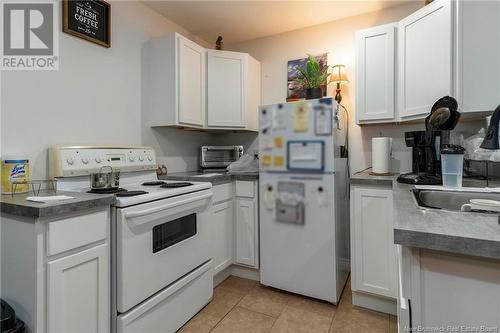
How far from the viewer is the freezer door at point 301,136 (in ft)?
5.84

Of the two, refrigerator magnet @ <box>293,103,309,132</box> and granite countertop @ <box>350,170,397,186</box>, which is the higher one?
refrigerator magnet @ <box>293,103,309,132</box>

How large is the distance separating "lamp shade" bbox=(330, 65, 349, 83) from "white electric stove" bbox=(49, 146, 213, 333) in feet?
4.76

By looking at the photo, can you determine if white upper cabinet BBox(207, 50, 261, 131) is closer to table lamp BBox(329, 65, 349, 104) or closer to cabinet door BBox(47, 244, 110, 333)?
table lamp BBox(329, 65, 349, 104)

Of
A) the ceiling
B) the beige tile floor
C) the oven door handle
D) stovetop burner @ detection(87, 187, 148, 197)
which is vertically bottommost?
the beige tile floor

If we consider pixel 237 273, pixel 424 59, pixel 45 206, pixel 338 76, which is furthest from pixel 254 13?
pixel 237 273

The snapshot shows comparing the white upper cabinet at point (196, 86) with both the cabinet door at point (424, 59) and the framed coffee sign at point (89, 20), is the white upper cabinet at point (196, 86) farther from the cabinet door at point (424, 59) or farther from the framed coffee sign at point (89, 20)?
the cabinet door at point (424, 59)

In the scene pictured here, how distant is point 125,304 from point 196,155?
169 cm

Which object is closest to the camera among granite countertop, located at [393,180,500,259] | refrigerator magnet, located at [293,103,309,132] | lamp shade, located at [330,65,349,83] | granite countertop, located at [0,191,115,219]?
granite countertop, located at [393,180,500,259]

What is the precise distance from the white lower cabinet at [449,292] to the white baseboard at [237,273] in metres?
1.63

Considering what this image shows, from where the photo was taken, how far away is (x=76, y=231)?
1073mm

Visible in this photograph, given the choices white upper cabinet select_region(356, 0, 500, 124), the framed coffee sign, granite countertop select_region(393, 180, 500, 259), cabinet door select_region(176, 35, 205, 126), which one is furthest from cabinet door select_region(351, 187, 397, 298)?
the framed coffee sign

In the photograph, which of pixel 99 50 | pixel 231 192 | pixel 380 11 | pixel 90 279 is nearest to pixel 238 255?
pixel 231 192

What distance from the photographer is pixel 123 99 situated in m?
2.01

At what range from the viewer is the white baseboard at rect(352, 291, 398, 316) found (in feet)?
5.65
